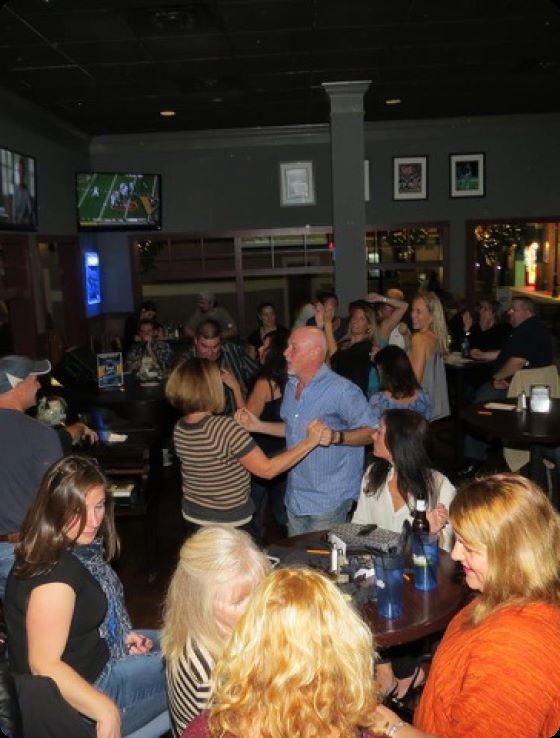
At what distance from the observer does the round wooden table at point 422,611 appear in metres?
2.09

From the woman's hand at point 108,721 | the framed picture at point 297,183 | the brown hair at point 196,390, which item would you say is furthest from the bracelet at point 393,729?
the framed picture at point 297,183

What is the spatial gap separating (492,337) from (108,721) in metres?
5.40

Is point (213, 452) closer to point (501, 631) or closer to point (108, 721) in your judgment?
point (108, 721)

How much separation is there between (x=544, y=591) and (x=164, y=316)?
27.7ft

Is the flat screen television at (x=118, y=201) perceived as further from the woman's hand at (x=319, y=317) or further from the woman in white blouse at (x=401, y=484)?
the woman in white blouse at (x=401, y=484)

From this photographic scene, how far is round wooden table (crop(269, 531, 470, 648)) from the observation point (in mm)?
2094

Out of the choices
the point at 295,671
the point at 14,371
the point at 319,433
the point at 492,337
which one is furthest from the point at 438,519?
the point at 492,337

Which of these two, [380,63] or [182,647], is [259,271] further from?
[182,647]

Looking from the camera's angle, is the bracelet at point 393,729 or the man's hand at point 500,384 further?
the man's hand at point 500,384

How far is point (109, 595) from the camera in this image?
2.31 meters

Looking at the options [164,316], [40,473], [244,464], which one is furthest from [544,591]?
[164,316]

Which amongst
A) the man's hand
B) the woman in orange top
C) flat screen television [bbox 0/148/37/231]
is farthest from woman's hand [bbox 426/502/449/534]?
flat screen television [bbox 0/148/37/231]

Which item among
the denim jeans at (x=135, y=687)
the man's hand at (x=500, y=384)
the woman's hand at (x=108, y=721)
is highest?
the man's hand at (x=500, y=384)

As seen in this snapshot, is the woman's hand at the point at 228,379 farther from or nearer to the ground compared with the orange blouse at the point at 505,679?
farther from the ground
